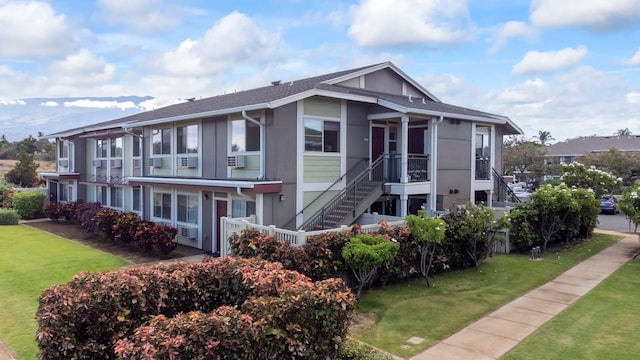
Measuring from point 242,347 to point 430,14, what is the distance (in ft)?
49.2

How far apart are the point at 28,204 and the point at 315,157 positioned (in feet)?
69.2

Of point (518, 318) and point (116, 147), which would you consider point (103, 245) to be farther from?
point (518, 318)

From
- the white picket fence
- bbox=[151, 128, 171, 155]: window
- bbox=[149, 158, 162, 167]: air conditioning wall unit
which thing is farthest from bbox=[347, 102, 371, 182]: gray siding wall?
bbox=[149, 158, 162, 167]: air conditioning wall unit

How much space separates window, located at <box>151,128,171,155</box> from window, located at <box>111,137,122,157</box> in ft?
13.9

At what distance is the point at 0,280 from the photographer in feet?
38.9

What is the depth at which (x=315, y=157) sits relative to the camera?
14836mm

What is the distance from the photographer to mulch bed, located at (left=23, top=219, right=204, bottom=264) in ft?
51.2

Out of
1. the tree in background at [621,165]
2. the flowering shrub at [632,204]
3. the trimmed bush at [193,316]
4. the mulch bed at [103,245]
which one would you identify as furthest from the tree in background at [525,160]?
the trimmed bush at [193,316]

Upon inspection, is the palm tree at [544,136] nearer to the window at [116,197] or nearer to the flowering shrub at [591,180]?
the flowering shrub at [591,180]

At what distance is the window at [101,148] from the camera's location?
25.1m

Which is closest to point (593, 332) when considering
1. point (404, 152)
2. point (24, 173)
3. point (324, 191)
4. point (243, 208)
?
point (404, 152)

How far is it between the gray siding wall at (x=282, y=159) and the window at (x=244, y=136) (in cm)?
78

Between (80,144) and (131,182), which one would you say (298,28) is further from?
(80,144)

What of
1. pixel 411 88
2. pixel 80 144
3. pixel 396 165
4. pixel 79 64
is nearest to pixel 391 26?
pixel 411 88
